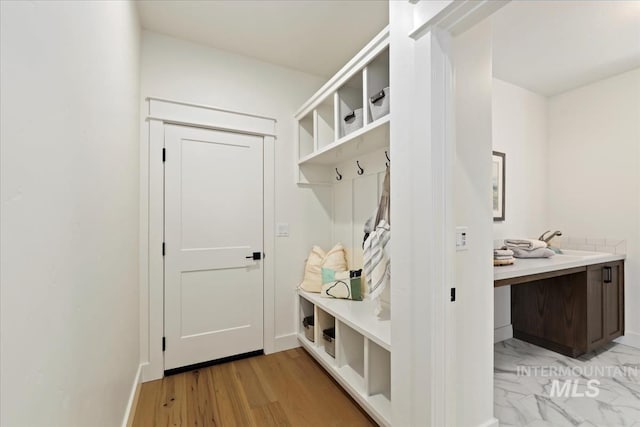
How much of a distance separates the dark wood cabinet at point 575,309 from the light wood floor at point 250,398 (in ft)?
6.54

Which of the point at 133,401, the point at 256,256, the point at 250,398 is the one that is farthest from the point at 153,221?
the point at 250,398

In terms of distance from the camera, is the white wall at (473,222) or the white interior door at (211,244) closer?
the white wall at (473,222)

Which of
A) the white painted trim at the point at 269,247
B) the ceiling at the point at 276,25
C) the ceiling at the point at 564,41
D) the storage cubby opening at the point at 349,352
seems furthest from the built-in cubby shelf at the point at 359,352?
the ceiling at the point at 564,41

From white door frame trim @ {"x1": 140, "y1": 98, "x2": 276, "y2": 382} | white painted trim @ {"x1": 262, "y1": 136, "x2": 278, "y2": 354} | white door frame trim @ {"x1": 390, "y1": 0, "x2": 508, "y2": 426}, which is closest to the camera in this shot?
white door frame trim @ {"x1": 390, "y1": 0, "x2": 508, "y2": 426}

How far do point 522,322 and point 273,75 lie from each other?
11.1ft

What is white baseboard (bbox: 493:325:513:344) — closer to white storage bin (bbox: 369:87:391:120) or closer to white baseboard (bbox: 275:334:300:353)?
white baseboard (bbox: 275:334:300:353)

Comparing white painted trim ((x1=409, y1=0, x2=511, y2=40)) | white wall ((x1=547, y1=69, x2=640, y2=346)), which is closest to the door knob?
white painted trim ((x1=409, y1=0, x2=511, y2=40))

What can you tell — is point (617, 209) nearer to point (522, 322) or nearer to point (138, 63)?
point (522, 322)

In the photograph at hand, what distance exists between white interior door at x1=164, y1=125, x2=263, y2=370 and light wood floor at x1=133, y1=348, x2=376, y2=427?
0.23 meters

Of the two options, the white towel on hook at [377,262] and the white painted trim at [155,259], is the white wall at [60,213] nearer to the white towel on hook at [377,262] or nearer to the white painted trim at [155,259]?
the white painted trim at [155,259]

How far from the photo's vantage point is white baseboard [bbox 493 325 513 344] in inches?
114

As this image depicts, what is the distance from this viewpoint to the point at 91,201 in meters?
1.05

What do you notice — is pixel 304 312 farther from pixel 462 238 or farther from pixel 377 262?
pixel 462 238

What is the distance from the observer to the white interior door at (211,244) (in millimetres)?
2346
